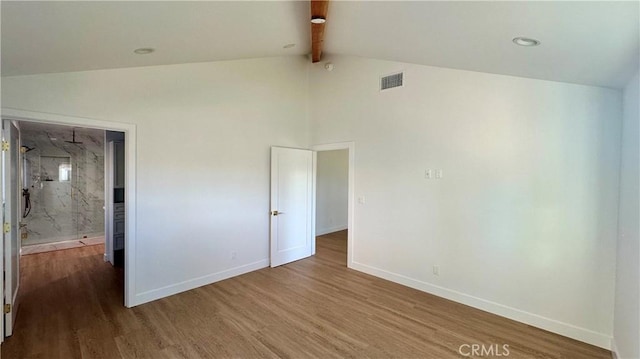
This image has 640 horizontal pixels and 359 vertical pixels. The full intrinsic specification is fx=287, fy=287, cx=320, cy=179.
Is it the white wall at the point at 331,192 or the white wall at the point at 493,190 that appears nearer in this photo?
the white wall at the point at 493,190

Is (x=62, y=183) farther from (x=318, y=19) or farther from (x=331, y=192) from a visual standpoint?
(x=318, y=19)

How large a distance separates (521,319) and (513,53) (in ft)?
8.83

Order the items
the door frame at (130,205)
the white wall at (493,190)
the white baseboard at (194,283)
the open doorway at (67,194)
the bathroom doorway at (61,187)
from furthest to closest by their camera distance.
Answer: the bathroom doorway at (61,187), the open doorway at (67,194), the white baseboard at (194,283), the door frame at (130,205), the white wall at (493,190)

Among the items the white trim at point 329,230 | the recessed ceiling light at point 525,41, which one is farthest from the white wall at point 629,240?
the white trim at point 329,230

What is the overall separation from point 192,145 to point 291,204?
193 cm

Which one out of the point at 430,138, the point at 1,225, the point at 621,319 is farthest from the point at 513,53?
the point at 1,225

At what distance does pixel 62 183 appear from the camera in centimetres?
671

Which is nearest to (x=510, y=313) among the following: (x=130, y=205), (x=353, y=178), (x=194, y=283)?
(x=353, y=178)

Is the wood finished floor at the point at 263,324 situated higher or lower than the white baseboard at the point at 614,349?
lower

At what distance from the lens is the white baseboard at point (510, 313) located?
2686 mm

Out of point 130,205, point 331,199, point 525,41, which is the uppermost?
point 525,41

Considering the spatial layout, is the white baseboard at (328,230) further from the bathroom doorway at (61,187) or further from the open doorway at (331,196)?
the bathroom doorway at (61,187)

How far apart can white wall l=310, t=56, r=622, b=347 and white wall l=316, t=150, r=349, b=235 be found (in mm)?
2680

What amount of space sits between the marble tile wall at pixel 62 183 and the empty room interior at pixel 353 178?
1.90 m
